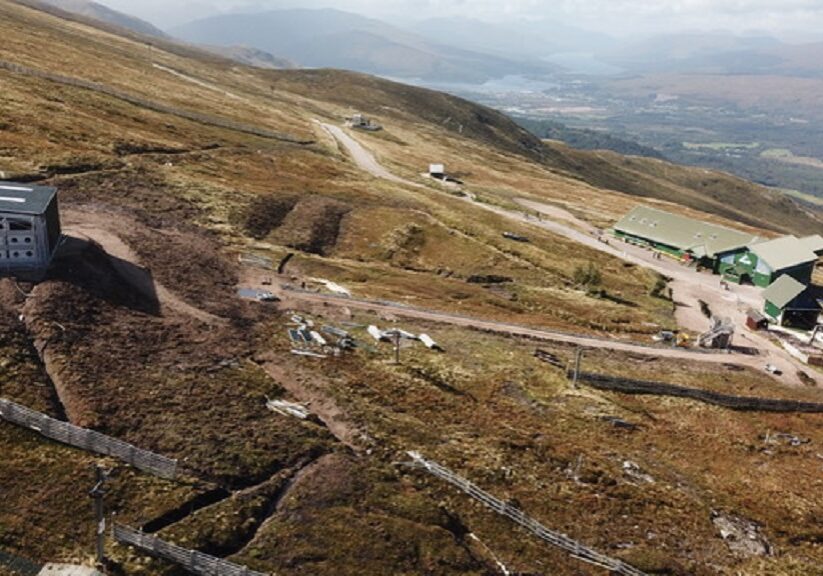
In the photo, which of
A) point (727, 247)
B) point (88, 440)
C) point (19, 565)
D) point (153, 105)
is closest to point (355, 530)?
point (19, 565)

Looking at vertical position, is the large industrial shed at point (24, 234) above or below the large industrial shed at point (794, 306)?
above

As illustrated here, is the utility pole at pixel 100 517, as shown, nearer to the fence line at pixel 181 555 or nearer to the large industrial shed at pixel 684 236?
the fence line at pixel 181 555

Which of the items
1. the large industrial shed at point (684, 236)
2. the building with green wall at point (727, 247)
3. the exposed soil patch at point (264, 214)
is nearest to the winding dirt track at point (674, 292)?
the building with green wall at point (727, 247)

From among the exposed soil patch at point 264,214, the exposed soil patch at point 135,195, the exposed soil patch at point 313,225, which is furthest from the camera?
the exposed soil patch at point 313,225

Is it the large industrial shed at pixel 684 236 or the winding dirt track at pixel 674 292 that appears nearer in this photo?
the winding dirt track at pixel 674 292

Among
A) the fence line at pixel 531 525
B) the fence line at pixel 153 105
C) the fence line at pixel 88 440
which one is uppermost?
the fence line at pixel 153 105

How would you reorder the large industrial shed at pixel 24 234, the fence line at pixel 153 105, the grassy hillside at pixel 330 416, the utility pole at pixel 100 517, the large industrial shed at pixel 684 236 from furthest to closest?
1. the fence line at pixel 153 105
2. the large industrial shed at pixel 684 236
3. the large industrial shed at pixel 24 234
4. the grassy hillside at pixel 330 416
5. the utility pole at pixel 100 517

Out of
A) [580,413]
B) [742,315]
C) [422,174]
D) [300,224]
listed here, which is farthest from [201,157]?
[742,315]
